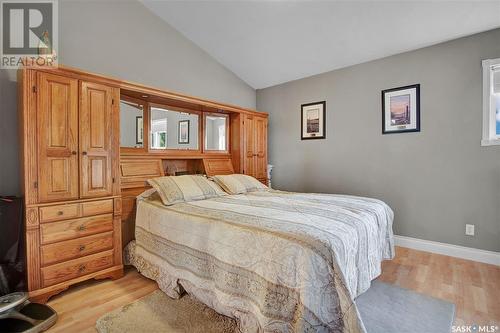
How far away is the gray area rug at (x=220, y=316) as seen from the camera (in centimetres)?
166

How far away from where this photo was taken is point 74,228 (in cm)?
216

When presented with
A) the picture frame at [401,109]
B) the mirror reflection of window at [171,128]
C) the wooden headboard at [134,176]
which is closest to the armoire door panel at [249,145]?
the mirror reflection of window at [171,128]

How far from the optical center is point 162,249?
7.17ft

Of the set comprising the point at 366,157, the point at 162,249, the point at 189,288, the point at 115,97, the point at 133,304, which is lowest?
the point at 133,304

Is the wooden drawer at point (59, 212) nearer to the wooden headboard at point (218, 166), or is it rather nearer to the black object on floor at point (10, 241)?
the black object on floor at point (10, 241)

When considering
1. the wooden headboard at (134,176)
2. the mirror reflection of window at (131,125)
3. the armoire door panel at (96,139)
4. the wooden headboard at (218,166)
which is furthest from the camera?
the wooden headboard at (218,166)

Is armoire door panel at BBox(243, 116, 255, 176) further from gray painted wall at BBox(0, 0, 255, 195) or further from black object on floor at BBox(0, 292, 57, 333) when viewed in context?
black object on floor at BBox(0, 292, 57, 333)

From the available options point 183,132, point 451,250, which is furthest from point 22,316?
point 451,250

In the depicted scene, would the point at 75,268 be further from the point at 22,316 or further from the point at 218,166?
the point at 218,166

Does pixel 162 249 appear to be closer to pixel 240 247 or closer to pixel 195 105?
pixel 240 247

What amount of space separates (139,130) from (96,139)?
74 centimetres

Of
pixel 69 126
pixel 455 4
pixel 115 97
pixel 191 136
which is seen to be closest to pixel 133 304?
pixel 69 126

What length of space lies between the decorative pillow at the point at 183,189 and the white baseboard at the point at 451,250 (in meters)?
2.47

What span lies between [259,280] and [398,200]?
2.65 metres
